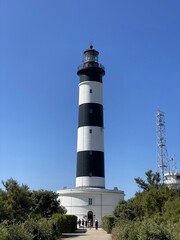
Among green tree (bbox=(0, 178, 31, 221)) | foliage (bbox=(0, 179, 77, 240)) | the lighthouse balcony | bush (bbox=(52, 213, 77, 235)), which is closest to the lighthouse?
the lighthouse balcony

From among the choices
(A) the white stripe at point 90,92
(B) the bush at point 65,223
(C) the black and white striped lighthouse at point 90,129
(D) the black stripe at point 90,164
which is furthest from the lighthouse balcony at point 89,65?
(B) the bush at point 65,223

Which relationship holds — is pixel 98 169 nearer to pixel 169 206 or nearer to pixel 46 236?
pixel 169 206

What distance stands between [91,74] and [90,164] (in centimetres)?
1230

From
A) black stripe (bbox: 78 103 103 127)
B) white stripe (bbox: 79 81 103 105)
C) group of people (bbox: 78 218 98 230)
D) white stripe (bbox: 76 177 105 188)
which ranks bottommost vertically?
group of people (bbox: 78 218 98 230)

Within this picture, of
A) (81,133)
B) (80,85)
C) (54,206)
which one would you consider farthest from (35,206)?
(80,85)

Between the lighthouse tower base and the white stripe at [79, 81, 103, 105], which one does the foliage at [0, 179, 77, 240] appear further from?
the white stripe at [79, 81, 103, 105]

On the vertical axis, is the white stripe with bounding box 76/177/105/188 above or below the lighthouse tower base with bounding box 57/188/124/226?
above

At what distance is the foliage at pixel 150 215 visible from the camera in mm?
12539

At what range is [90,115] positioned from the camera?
4212cm

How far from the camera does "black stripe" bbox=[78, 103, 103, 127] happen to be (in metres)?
42.0

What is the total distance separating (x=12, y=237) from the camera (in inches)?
477

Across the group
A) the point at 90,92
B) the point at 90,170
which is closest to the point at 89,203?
the point at 90,170

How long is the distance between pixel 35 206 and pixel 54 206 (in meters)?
2.31

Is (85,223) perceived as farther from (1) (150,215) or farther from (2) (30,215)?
(2) (30,215)
